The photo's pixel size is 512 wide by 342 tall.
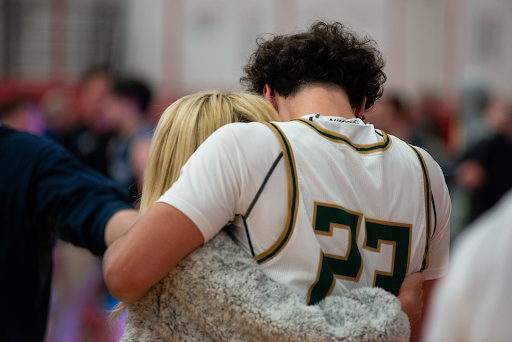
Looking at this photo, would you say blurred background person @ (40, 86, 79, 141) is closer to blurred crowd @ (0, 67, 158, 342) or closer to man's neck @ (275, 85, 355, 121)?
blurred crowd @ (0, 67, 158, 342)

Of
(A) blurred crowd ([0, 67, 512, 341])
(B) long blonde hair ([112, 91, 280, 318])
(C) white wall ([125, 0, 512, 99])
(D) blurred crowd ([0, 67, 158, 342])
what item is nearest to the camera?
(B) long blonde hair ([112, 91, 280, 318])

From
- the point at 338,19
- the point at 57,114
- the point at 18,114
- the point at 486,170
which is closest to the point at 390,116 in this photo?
the point at 486,170

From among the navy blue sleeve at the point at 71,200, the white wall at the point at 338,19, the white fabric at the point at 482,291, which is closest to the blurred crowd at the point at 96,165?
the navy blue sleeve at the point at 71,200

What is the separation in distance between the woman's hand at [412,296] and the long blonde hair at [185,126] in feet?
1.96

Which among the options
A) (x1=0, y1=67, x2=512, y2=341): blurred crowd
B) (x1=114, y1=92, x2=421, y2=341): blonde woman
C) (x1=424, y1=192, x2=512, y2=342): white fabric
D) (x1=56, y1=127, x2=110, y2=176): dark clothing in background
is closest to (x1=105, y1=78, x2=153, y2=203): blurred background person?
(x1=0, y1=67, x2=512, y2=341): blurred crowd

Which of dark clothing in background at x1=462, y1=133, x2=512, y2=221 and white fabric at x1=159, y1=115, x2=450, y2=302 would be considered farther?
dark clothing in background at x1=462, y1=133, x2=512, y2=221

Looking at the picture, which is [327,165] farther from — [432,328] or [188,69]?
[188,69]

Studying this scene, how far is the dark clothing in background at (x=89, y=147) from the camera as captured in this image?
592cm

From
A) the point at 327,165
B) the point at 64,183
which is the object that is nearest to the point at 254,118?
the point at 327,165

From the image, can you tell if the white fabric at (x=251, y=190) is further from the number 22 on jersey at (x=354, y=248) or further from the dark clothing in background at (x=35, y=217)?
the dark clothing in background at (x=35, y=217)

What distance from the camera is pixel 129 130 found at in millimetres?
5086

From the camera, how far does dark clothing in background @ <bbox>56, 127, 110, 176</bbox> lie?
592cm

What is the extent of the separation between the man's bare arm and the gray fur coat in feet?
0.17

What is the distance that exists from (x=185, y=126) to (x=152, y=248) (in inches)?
15.6
